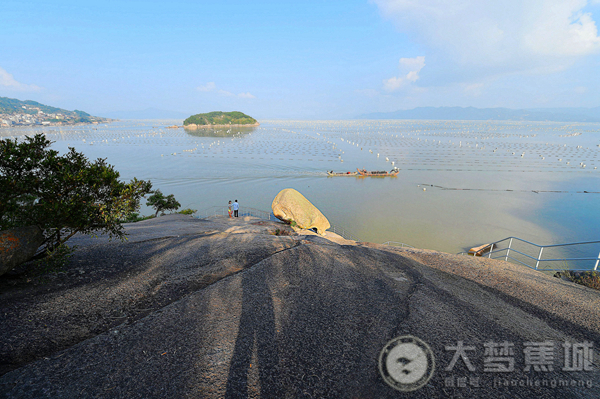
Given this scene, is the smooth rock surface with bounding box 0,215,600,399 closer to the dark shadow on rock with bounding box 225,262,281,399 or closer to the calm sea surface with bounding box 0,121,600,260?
the dark shadow on rock with bounding box 225,262,281,399

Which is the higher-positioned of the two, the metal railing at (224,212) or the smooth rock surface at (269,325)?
the smooth rock surface at (269,325)

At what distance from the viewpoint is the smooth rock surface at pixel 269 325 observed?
4824 mm

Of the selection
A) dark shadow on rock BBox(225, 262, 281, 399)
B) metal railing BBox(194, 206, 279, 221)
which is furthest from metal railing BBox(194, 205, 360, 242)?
dark shadow on rock BBox(225, 262, 281, 399)

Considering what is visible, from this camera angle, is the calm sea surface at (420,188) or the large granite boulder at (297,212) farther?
the calm sea surface at (420,188)

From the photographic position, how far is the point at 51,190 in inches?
→ 281

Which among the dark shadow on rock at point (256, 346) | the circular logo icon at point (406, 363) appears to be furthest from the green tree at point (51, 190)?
A: the circular logo icon at point (406, 363)

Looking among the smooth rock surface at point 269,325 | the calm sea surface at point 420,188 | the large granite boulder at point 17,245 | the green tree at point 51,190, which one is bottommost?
the calm sea surface at point 420,188

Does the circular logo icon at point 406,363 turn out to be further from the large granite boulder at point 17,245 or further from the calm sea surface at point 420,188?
the calm sea surface at point 420,188

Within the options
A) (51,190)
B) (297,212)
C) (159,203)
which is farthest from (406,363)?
(159,203)

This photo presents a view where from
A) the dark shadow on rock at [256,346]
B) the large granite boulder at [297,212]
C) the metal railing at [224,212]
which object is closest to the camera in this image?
the dark shadow on rock at [256,346]

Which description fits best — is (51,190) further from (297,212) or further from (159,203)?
(159,203)

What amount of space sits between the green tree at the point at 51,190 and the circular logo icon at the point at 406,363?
8.55 m

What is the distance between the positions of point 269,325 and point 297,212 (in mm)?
19645

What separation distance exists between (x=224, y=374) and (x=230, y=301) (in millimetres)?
2561
